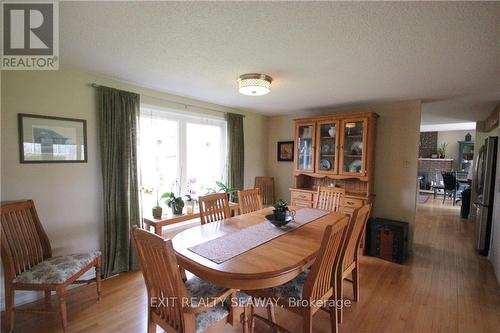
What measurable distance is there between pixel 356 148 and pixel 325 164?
52 centimetres

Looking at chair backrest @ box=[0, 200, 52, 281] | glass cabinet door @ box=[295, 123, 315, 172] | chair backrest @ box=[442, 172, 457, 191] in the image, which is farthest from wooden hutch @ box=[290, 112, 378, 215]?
chair backrest @ box=[442, 172, 457, 191]

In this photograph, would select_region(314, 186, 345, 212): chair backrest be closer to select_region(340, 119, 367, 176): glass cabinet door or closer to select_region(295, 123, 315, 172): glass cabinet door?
select_region(340, 119, 367, 176): glass cabinet door

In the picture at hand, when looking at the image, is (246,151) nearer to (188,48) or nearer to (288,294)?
(188,48)

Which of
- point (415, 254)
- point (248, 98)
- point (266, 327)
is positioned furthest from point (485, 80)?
point (266, 327)

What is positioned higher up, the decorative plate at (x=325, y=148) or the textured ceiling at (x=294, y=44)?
the textured ceiling at (x=294, y=44)

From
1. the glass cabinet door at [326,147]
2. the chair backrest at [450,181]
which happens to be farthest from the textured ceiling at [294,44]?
the chair backrest at [450,181]

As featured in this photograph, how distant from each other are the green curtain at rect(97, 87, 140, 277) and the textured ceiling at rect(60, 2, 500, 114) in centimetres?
31

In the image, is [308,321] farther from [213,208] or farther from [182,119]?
[182,119]

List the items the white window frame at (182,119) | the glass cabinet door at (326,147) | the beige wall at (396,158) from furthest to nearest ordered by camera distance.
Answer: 1. the glass cabinet door at (326,147)
2. the beige wall at (396,158)
3. the white window frame at (182,119)

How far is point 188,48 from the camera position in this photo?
174cm

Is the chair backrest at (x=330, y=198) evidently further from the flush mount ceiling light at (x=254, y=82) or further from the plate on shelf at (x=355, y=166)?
the flush mount ceiling light at (x=254, y=82)

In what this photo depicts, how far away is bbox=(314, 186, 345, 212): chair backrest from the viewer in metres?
2.88

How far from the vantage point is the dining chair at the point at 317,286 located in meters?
1.43

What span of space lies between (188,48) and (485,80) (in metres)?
2.80
